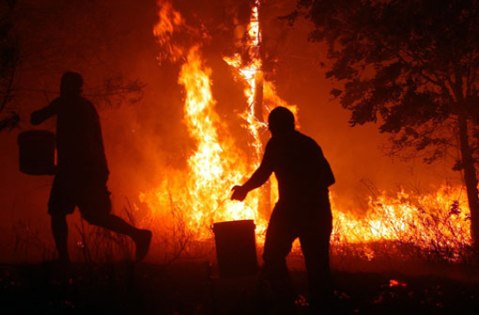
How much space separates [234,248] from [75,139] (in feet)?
7.21

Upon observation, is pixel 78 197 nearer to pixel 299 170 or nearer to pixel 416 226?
pixel 299 170

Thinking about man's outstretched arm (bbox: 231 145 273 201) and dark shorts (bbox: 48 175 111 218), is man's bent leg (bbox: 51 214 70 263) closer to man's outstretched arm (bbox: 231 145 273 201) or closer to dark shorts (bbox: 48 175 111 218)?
dark shorts (bbox: 48 175 111 218)

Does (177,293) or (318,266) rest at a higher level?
(318,266)

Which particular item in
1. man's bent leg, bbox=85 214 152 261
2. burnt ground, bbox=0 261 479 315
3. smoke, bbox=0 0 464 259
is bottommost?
burnt ground, bbox=0 261 479 315

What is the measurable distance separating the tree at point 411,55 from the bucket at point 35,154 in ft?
17.5

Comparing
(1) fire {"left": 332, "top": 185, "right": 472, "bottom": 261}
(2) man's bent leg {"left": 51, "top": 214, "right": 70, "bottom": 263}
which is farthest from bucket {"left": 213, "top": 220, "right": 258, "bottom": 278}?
(1) fire {"left": 332, "top": 185, "right": 472, "bottom": 261}

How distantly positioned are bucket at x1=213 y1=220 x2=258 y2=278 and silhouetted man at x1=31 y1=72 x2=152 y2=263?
93 centimetres

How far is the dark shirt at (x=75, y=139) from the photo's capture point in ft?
16.3

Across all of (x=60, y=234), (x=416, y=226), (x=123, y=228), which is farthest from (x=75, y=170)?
(x=416, y=226)

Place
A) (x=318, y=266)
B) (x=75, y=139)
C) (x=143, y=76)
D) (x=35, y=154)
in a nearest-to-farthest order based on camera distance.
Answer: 1. (x=318, y=266)
2. (x=75, y=139)
3. (x=35, y=154)
4. (x=143, y=76)

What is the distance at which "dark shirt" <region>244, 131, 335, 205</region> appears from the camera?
4328 millimetres

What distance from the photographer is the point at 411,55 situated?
802cm

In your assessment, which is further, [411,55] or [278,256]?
[411,55]

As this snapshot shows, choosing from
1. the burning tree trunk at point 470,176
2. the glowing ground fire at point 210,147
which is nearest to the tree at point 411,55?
the burning tree trunk at point 470,176
